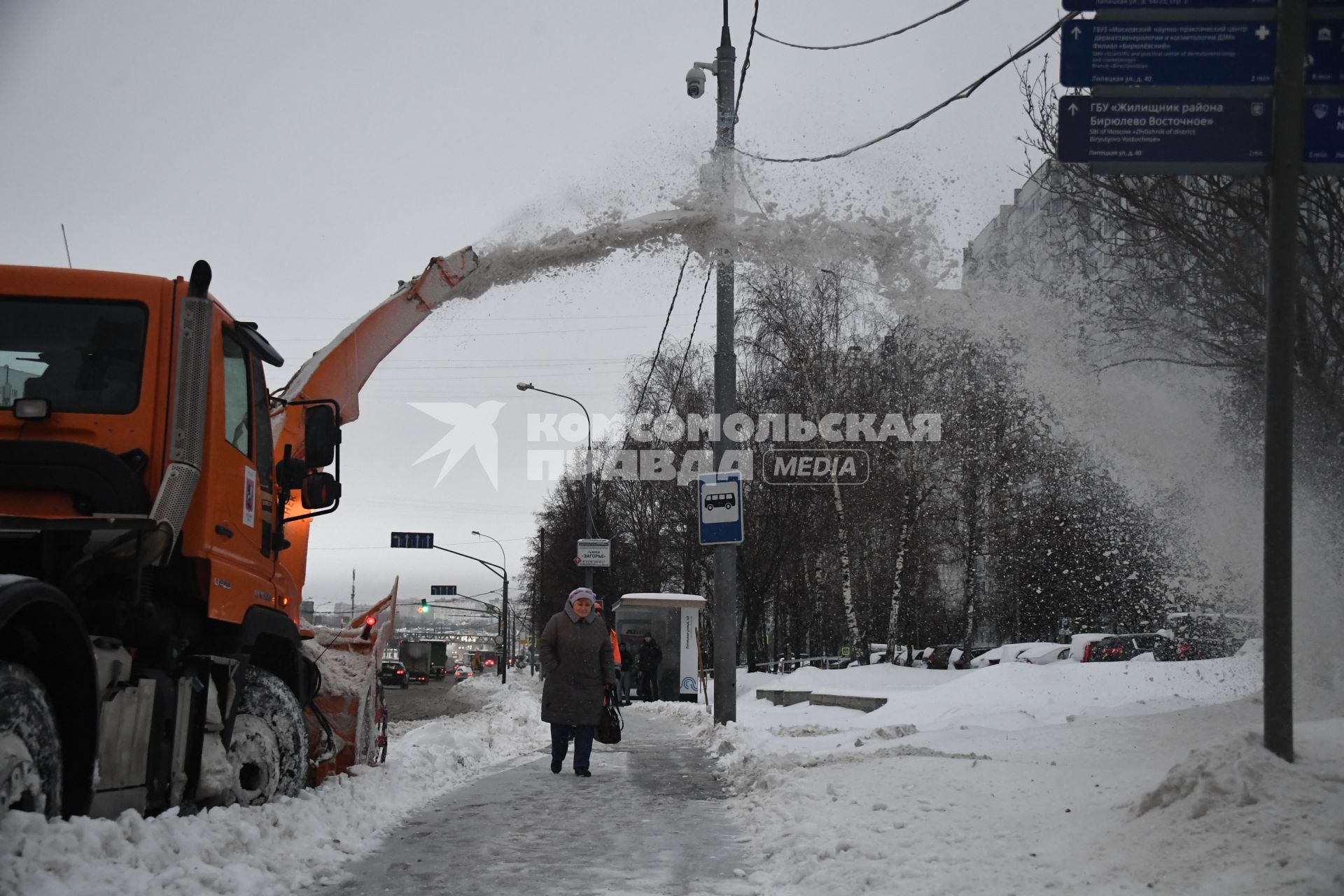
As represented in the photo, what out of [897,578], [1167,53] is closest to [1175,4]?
[1167,53]

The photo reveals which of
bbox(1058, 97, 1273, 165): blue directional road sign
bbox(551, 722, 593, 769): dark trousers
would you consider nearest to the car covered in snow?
bbox(551, 722, 593, 769): dark trousers

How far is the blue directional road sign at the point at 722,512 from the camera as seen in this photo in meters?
14.6

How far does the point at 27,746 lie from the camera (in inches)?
171

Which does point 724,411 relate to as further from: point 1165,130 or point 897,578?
point 897,578

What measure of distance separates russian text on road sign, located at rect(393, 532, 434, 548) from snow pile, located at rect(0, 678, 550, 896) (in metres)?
37.0

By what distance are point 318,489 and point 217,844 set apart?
236 cm

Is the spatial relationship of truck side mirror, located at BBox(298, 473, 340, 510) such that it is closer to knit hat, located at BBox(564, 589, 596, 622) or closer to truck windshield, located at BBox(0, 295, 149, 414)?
truck windshield, located at BBox(0, 295, 149, 414)

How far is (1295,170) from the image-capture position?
18.4 ft

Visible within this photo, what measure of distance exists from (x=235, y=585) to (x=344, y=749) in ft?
8.92

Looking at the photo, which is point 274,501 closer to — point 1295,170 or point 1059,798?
point 1059,798

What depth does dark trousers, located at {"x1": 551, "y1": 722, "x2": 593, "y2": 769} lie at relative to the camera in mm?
10359

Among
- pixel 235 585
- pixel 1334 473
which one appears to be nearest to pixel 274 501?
pixel 235 585

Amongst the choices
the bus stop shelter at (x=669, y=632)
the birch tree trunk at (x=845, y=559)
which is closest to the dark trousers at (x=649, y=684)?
the bus stop shelter at (x=669, y=632)

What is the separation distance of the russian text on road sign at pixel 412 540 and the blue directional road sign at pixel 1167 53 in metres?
41.6
